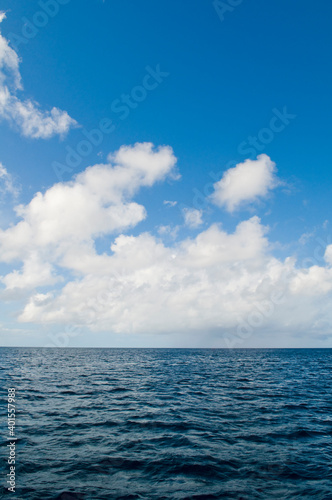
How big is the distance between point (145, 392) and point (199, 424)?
11.8 metres

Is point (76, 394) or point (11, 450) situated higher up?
point (11, 450)

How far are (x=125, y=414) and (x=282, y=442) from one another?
1058 centimetres

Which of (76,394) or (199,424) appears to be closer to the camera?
(199,424)

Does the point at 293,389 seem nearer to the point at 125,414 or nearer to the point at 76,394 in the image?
the point at 125,414

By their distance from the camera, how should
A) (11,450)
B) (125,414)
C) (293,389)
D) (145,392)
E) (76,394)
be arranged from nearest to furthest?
(11,450) → (125,414) → (76,394) → (145,392) → (293,389)

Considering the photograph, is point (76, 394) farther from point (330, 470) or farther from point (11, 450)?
point (330, 470)

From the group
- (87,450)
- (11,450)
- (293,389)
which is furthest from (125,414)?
(293,389)

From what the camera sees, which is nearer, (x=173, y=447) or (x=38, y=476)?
(x=38, y=476)

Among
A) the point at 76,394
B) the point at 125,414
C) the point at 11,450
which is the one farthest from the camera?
the point at 76,394

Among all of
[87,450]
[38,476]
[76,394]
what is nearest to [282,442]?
[87,450]

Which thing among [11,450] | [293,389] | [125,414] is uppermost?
[11,450]

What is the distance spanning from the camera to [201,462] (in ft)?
39.6

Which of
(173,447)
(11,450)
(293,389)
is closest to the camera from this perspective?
(11,450)

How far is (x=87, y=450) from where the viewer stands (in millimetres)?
13016
